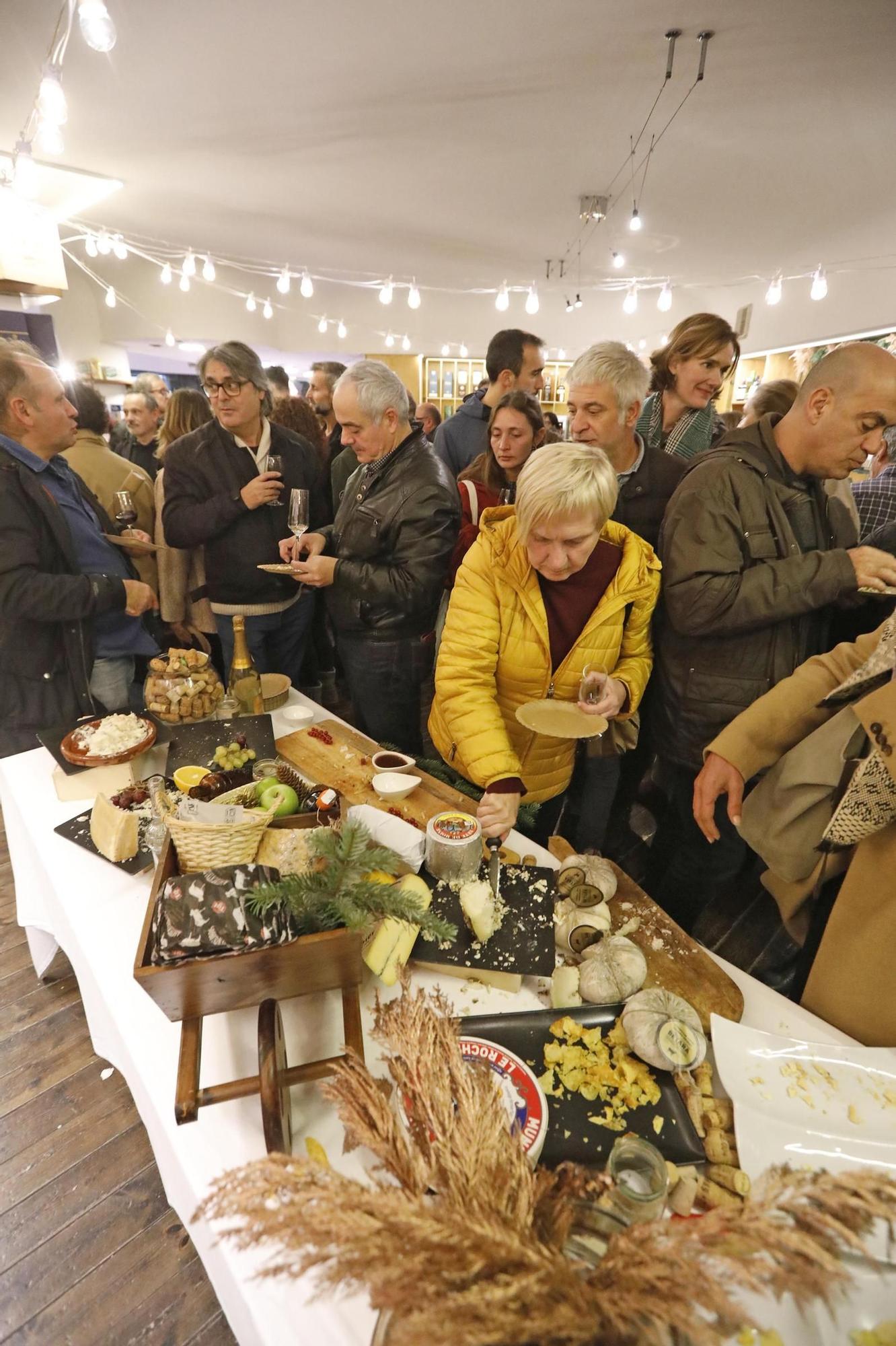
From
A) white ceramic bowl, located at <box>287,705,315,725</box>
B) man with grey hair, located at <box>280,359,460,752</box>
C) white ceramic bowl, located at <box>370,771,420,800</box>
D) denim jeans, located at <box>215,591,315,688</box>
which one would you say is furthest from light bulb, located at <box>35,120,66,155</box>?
white ceramic bowl, located at <box>370,771,420,800</box>

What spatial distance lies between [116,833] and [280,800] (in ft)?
1.13

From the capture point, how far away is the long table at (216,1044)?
66 centimetres

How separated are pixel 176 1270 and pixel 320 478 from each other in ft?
9.22

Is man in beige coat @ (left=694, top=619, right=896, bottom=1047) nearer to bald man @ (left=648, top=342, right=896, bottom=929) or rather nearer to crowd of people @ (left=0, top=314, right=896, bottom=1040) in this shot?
crowd of people @ (left=0, top=314, right=896, bottom=1040)

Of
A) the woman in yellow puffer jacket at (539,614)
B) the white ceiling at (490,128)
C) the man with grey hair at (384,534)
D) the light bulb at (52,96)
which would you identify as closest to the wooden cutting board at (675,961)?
the woman in yellow puffer jacket at (539,614)

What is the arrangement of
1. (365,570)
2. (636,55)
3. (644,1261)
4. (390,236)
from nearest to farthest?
1. (644,1261)
2. (365,570)
3. (636,55)
4. (390,236)

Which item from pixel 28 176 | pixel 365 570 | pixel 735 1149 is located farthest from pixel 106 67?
pixel 735 1149

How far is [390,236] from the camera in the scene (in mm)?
6117

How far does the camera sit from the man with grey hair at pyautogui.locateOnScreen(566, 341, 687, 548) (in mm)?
1917

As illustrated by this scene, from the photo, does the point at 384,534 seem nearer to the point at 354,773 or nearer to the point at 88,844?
the point at 354,773

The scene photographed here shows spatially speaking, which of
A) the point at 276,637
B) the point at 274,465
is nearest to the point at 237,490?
the point at 274,465

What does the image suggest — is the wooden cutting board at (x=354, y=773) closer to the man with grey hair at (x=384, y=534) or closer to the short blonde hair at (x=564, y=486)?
the man with grey hair at (x=384, y=534)

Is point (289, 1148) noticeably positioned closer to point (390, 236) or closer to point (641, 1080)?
point (641, 1080)

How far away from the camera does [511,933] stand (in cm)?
105
